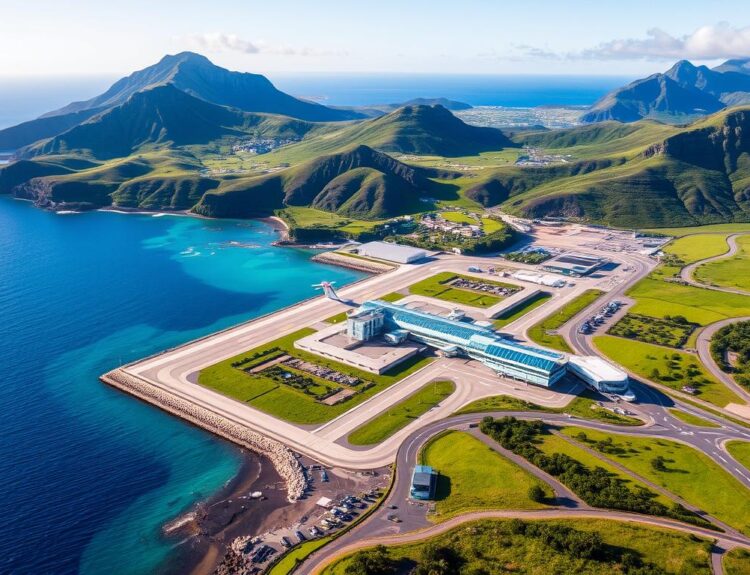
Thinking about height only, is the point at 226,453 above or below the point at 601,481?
below

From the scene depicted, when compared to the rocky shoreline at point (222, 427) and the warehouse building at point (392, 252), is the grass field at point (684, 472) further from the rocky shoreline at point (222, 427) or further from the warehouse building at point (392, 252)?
the warehouse building at point (392, 252)

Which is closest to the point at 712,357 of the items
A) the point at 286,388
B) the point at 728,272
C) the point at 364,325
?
the point at 364,325

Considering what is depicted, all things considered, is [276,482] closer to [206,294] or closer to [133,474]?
[133,474]

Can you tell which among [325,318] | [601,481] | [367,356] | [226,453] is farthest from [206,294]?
[601,481]

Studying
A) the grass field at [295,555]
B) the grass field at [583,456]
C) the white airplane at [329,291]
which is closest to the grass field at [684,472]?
the grass field at [583,456]

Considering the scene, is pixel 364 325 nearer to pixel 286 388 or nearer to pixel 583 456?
pixel 286 388

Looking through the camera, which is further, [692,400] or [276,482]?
[692,400]
